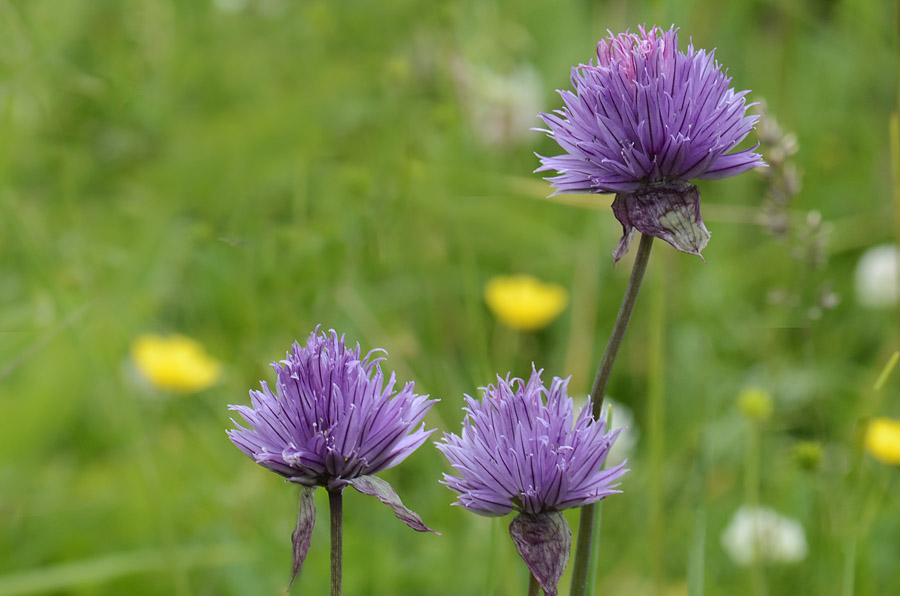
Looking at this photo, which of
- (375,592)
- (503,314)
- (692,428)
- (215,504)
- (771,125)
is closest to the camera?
(771,125)

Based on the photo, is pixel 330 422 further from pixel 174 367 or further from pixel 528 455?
pixel 174 367

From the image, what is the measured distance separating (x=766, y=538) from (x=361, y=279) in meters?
1.42

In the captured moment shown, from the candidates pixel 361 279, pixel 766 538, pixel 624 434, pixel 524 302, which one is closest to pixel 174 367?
pixel 361 279

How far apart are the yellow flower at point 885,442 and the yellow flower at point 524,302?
3.19ft

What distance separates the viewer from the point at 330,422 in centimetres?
72

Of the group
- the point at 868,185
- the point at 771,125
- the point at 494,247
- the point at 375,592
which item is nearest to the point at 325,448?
the point at 771,125

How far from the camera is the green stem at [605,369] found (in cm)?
68

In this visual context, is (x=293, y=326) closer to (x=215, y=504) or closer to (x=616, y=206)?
(x=215, y=504)

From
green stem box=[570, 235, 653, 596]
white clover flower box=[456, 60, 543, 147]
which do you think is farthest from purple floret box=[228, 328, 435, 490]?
white clover flower box=[456, 60, 543, 147]

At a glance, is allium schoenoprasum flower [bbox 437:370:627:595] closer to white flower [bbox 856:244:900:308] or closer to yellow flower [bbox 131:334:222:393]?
yellow flower [bbox 131:334:222:393]

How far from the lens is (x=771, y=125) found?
140cm

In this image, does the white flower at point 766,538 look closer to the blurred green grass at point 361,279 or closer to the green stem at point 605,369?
the blurred green grass at point 361,279

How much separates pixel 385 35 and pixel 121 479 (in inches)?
68.3

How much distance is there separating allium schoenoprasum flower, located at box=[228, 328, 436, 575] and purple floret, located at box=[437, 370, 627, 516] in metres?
0.04
